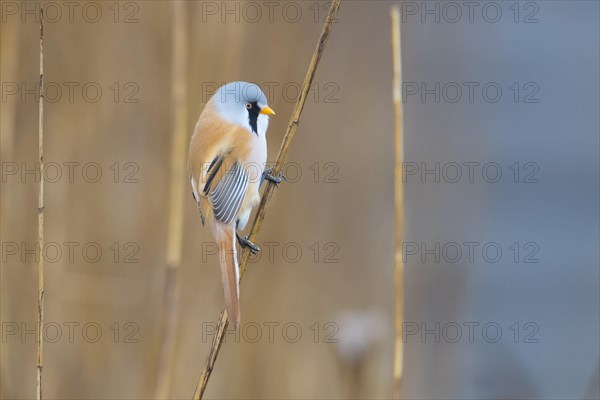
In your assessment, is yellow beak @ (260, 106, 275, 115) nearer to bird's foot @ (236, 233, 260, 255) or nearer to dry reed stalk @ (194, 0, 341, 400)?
dry reed stalk @ (194, 0, 341, 400)

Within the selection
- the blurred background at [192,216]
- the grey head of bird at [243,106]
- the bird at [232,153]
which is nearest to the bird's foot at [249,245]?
the bird at [232,153]

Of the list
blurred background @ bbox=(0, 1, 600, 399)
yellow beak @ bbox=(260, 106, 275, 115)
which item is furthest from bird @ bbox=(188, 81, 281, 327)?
blurred background @ bbox=(0, 1, 600, 399)

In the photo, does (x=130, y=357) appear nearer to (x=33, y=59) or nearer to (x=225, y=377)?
(x=225, y=377)

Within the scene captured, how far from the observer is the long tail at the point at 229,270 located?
88cm

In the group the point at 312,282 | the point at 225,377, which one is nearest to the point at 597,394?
the point at 312,282

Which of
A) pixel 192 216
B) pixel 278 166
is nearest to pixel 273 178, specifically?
pixel 278 166

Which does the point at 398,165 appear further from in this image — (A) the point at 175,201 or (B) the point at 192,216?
(B) the point at 192,216

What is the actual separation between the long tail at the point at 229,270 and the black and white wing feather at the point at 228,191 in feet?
0.09

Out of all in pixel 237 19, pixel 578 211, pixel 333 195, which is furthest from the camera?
pixel 578 211

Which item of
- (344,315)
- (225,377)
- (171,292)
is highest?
(171,292)

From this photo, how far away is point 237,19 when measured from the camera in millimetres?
1662

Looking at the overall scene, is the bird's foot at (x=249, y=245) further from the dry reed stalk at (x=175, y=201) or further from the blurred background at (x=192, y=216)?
the blurred background at (x=192, y=216)

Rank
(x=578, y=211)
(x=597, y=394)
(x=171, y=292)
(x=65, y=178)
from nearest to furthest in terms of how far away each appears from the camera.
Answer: (x=171, y=292) → (x=597, y=394) → (x=65, y=178) → (x=578, y=211)

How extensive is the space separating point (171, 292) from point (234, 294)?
0.17 metres
